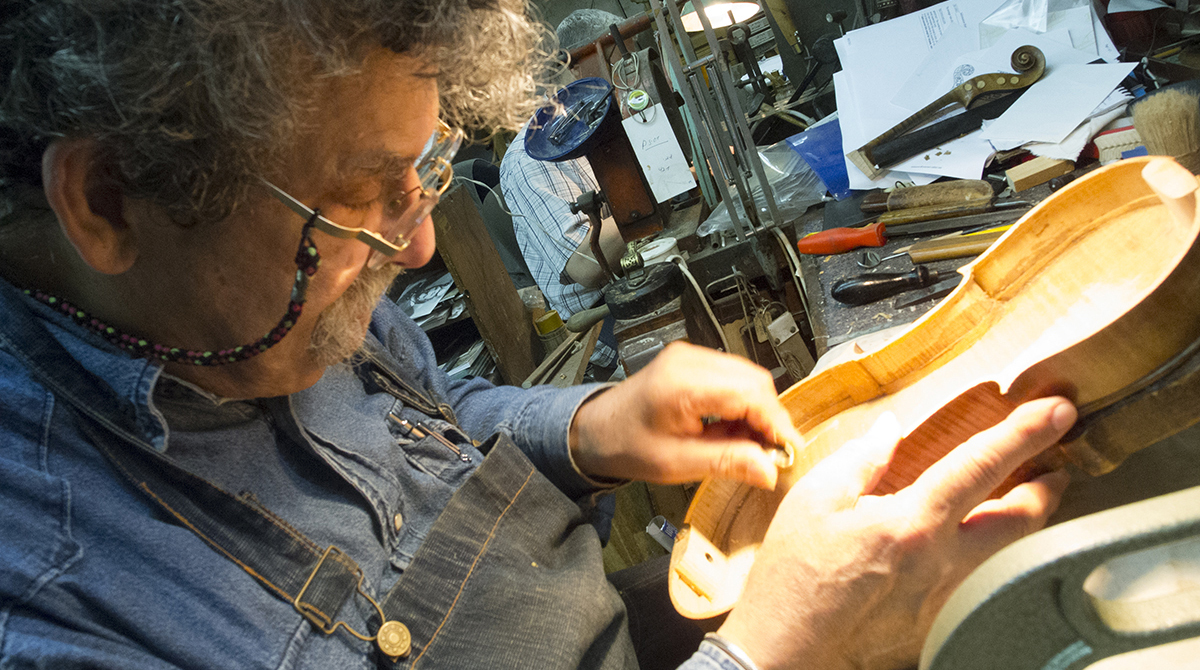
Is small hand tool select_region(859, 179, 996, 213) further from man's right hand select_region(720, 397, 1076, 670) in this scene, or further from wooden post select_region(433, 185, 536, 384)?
wooden post select_region(433, 185, 536, 384)

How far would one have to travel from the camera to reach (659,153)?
2746mm

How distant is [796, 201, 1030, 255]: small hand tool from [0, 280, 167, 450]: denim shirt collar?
1.86 m

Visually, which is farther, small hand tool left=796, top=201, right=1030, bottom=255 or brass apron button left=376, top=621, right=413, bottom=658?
small hand tool left=796, top=201, right=1030, bottom=255

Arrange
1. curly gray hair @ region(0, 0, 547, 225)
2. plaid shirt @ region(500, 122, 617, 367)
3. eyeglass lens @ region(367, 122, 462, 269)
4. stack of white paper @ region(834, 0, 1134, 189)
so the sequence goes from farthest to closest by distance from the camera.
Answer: plaid shirt @ region(500, 122, 617, 367) < stack of white paper @ region(834, 0, 1134, 189) < eyeglass lens @ region(367, 122, 462, 269) < curly gray hair @ region(0, 0, 547, 225)

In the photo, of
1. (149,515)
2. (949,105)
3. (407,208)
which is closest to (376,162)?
(407,208)

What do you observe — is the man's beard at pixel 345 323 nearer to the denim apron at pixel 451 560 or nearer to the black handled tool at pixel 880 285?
the denim apron at pixel 451 560

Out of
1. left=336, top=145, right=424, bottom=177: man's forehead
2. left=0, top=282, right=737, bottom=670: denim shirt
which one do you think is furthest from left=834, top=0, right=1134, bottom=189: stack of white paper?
left=0, top=282, right=737, bottom=670: denim shirt

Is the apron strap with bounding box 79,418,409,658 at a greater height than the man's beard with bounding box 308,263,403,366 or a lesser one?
lesser

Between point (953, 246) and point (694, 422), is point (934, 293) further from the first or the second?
point (694, 422)

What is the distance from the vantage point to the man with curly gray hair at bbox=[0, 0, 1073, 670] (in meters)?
0.87

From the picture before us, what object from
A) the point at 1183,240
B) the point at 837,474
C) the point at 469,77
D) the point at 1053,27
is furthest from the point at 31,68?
the point at 1053,27

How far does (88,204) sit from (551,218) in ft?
10.4

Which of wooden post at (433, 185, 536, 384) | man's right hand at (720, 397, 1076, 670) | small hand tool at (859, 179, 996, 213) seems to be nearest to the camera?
man's right hand at (720, 397, 1076, 670)

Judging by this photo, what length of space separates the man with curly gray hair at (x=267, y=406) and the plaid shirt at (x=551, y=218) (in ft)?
8.66
